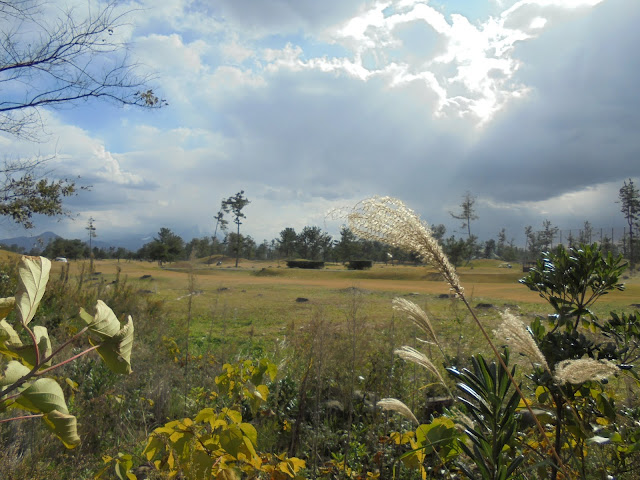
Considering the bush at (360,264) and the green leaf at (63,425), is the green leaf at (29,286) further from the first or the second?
the bush at (360,264)

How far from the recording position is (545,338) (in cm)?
184

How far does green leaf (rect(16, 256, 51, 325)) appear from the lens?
2.14 feet

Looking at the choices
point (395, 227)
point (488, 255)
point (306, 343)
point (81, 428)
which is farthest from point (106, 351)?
point (488, 255)

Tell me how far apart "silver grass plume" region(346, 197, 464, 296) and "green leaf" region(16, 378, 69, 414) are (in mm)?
1115

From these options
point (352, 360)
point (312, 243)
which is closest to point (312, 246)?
point (312, 243)

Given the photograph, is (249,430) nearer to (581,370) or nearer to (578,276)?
(581,370)

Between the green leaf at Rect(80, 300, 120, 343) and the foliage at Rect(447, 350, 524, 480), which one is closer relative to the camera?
the green leaf at Rect(80, 300, 120, 343)

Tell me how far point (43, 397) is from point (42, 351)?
5.4 inches

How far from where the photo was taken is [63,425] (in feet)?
2.19

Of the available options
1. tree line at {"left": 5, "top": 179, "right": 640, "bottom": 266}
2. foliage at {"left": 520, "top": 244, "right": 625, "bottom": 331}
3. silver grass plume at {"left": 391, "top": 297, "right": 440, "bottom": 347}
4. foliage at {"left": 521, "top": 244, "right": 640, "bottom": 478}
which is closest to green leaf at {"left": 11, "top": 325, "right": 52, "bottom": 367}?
silver grass plume at {"left": 391, "top": 297, "right": 440, "bottom": 347}

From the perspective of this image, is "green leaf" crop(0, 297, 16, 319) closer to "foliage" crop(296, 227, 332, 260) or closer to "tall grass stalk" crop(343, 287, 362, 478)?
"tall grass stalk" crop(343, 287, 362, 478)

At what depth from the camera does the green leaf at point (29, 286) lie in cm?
65

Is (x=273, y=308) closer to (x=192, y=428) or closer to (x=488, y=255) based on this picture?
(x=192, y=428)

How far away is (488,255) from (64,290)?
8422 cm
